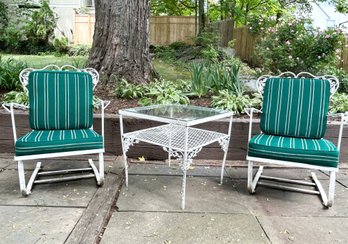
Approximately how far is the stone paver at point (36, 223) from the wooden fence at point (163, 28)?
12.3 metres

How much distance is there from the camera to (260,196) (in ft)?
9.23

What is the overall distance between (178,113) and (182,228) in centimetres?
100

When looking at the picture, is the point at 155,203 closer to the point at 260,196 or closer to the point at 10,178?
the point at 260,196

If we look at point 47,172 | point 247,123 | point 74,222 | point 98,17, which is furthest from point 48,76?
point 247,123

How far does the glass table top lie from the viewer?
2669 mm

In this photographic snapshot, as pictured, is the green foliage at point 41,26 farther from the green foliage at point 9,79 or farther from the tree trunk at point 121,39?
the tree trunk at point 121,39

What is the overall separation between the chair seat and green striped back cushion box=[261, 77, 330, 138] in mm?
250

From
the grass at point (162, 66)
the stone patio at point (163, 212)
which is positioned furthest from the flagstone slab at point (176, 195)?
the grass at point (162, 66)

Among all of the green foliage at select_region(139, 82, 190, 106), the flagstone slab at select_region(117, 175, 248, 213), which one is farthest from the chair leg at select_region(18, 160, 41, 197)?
the green foliage at select_region(139, 82, 190, 106)

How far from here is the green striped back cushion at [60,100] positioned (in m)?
3.02

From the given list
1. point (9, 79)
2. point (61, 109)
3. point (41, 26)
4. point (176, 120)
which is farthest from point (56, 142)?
point (41, 26)

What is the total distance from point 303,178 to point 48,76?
2.59 meters

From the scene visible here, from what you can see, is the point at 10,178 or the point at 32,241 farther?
the point at 10,178

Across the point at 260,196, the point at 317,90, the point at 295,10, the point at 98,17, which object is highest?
the point at 295,10
